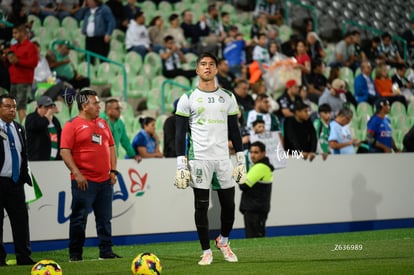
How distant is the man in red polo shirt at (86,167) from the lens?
Answer: 11.1 meters

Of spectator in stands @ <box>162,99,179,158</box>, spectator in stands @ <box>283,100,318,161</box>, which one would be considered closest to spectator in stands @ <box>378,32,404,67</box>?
spectator in stands @ <box>283,100,318,161</box>

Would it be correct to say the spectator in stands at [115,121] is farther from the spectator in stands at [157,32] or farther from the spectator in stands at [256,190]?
the spectator in stands at [157,32]

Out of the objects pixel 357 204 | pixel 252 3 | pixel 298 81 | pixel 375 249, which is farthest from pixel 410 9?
pixel 375 249

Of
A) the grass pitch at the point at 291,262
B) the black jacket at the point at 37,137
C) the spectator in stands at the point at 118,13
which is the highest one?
the spectator in stands at the point at 118,13

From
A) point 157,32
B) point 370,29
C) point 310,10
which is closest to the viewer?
point 157,32

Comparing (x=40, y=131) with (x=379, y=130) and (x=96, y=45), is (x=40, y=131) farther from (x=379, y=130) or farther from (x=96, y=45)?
(x=379, y=130)

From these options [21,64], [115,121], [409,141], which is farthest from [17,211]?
[409,141]

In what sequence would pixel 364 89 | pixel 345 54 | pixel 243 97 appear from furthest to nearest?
pixel 345 54, pixel 364 89, pixel 243 97

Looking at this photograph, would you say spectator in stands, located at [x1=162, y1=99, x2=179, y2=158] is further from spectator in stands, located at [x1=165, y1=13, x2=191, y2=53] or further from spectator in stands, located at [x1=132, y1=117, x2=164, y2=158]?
spectator in stands, located at [x1=165, y1=13, x2=191, y2=53]

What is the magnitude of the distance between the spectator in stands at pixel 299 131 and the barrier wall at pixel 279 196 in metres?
0.25

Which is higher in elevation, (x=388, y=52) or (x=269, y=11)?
(x=269, y=11)

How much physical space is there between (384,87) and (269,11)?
15.9ft

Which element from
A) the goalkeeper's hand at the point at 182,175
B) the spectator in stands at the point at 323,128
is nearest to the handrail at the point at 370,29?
the spectator in stands at the point at 323,128

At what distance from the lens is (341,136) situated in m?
17.6
